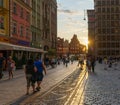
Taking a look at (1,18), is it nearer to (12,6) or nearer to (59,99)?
(12,6)

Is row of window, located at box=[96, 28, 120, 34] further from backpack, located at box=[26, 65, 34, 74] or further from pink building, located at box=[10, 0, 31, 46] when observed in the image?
backpack, located at box=[26, 65, 34, 74]

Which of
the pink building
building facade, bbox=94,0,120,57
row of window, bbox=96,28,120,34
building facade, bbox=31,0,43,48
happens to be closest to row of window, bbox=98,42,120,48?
building facade, bbox=94,0,120,57

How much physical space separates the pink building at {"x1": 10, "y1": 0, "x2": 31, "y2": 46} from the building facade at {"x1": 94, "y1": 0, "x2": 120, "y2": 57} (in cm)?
10834

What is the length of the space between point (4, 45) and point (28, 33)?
22.8 meters

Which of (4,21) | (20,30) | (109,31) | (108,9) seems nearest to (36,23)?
(20,30)

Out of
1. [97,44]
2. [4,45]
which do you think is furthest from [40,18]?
[97,44]

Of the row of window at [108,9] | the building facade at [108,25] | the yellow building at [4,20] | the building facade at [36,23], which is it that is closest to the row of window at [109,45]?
the building facade at [108,25]

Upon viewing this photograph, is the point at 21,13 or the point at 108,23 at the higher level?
the point at 108,23

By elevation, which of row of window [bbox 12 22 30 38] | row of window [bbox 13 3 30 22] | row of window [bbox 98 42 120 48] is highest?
row of window [bbox 13 3 30 22]

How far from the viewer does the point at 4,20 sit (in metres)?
49.8

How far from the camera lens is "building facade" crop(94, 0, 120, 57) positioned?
171875 mm

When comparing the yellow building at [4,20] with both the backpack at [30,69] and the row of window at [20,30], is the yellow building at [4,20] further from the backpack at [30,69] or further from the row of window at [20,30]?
the backpack at [30,69]

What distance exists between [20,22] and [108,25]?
118 meters

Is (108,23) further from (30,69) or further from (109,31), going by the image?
(30,69)
